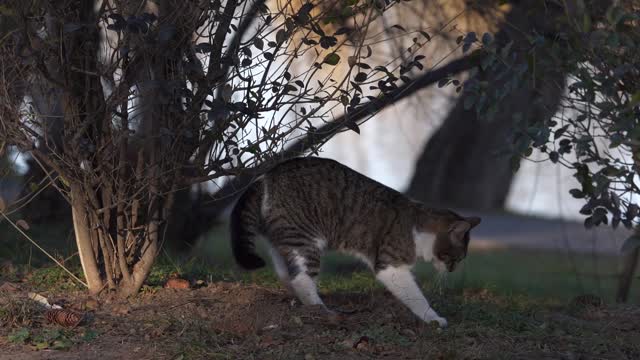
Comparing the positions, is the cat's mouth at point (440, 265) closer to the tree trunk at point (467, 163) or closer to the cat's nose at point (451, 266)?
the cat's nose at point (451, 266)

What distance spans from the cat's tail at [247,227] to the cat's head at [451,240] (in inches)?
46.3

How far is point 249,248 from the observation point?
5.83 m

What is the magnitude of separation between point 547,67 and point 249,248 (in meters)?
2.33

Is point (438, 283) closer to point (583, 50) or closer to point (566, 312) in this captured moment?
point (566, 312)

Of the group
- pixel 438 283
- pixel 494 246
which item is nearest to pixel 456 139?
pixel 494 246

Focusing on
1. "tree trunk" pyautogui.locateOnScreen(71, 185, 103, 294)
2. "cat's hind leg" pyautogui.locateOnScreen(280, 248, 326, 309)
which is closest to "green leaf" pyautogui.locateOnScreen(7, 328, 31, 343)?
"tree trunk" pyautogui.locateOnScreen(71, 185, 103, 294)

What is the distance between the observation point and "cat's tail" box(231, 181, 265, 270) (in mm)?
5805

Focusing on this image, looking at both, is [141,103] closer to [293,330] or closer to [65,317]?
[65,317]

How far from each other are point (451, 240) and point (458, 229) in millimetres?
94

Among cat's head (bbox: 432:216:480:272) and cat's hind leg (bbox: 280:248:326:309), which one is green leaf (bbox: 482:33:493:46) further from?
cat's hind leg (bbox: 280:248:326:309)

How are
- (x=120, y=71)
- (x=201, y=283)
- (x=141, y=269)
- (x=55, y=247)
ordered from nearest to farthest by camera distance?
1. (x=120, y=71)
2. (x=141, y=269)
3. (x=201, y=283)
4. (x=55, y=247)

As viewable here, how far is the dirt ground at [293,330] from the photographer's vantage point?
4598 mm

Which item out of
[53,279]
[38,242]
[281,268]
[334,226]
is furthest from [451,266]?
[38,242]

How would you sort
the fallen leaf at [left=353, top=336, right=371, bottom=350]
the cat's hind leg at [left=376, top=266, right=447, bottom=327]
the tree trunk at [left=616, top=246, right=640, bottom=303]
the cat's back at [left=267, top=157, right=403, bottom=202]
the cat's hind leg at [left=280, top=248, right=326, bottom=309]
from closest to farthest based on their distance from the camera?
the fallen leaf at [left=353, top=336, right=371, bottom=350] < the cat's hind leg at [left=376, top=266, right=447, bottom=327] < the cat's hind leg at [left=280, top=248, right=326, bottom=309] < the cat's back at [left=267, top=157, right=403, bottom=202] < the tree trunk at [left=616, top=246, right=640, bottom=303]
